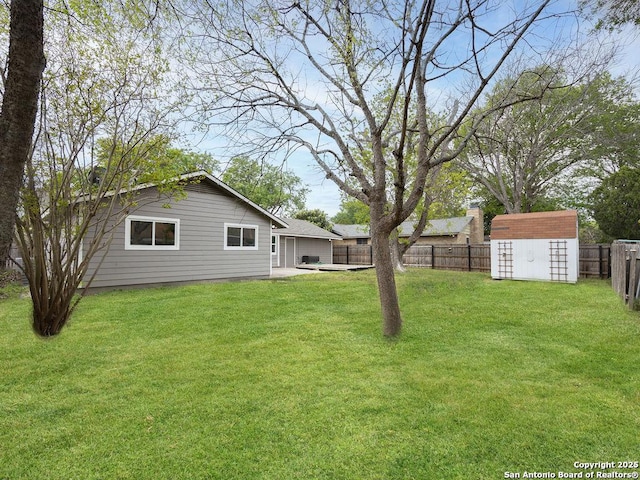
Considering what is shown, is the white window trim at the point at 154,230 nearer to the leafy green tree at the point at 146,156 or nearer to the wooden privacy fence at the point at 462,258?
the leafy green tree at the point at 146,156

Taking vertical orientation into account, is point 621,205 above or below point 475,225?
above

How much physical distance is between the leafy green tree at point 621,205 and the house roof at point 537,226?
7.57 meters

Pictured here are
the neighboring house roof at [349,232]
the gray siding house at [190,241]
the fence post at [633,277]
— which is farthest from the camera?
the neighboring house roof at [349,232]

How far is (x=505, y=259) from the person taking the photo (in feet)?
42.0

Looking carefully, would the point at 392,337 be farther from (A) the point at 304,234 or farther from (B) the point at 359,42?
(A) the point at 304,234

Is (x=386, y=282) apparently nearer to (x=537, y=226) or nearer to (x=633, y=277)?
(x=633, y=277)

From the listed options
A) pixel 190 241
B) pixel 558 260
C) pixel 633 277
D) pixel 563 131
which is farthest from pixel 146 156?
pixel 563 131

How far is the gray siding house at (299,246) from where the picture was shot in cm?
1903

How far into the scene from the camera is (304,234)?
20.4m

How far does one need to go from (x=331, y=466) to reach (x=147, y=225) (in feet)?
31.9

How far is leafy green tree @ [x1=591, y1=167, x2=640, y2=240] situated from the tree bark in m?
21.7

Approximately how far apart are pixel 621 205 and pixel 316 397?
20.5 meters

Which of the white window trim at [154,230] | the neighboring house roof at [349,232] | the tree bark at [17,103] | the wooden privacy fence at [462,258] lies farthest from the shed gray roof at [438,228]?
the tree bark at [17,103]

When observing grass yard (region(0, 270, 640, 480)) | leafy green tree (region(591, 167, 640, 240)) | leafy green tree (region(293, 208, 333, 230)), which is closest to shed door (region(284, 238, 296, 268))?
leafy green tree (region(293, 208, 333, 230))
